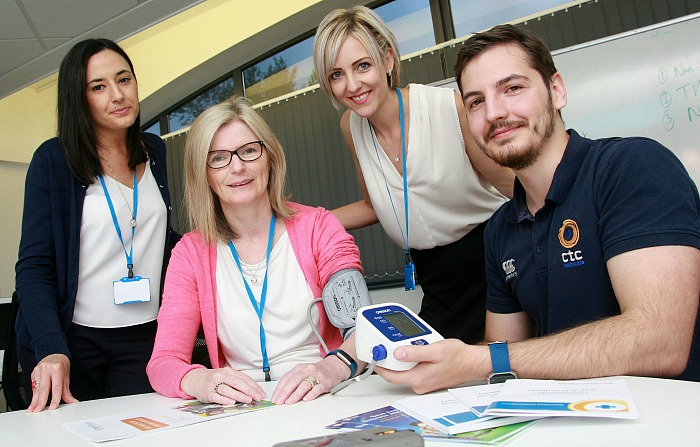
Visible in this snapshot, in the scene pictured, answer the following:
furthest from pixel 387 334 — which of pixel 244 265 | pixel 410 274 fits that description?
pixel 410 274

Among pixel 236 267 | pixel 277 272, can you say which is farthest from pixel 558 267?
pixel 236 267

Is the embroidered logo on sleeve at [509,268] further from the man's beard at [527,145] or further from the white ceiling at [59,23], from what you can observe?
the white ceiling at [59,23]

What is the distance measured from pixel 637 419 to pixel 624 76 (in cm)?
285

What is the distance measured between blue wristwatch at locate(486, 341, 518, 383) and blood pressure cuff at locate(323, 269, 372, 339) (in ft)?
1.56

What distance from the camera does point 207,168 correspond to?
1.71 metres

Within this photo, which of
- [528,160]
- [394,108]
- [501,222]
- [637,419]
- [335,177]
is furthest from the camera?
[335,177]

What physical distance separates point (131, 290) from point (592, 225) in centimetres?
133

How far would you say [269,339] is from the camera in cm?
157

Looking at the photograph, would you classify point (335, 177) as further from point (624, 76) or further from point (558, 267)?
point (558, 267)

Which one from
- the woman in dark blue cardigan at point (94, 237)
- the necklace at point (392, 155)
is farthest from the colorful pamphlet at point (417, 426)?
the necklace at point (392, 155)

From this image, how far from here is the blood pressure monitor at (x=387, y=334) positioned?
3.37ft

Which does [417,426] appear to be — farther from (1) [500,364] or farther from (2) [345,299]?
(2) [345,299]

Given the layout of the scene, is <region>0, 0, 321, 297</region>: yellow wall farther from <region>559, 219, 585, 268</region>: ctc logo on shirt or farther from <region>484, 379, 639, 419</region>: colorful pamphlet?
<region>484, 379, 639, 419</region>: colorful pamphlet

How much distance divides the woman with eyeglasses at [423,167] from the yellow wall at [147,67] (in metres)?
3.57
